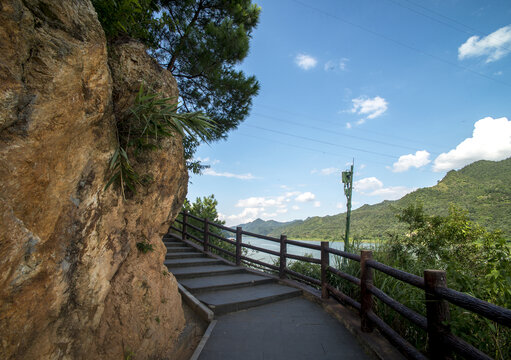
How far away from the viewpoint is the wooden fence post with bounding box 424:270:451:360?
2072 mm

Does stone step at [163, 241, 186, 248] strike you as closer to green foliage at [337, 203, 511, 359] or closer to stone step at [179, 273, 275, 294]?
stone step at [179, 273, 275, 294]

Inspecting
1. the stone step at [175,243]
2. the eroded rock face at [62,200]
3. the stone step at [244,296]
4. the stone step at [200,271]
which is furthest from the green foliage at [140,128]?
the stone step at [175,243]

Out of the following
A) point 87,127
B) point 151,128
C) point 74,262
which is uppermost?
point 151,128

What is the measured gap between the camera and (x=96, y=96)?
214cm

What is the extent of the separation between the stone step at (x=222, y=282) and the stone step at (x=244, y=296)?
0.09 meters

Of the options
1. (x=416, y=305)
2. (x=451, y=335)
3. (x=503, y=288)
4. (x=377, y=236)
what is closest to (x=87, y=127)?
(x=451, y=335)

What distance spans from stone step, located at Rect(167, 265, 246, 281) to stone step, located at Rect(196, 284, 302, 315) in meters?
0.82

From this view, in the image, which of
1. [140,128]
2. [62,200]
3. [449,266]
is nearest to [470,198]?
[449,266]

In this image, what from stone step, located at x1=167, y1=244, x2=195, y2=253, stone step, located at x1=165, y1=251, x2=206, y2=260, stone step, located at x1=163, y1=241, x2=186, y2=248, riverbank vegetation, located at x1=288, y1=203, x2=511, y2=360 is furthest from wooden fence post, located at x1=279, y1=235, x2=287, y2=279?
stone step, located at x1=163, y1=241, x2=186, y2=248

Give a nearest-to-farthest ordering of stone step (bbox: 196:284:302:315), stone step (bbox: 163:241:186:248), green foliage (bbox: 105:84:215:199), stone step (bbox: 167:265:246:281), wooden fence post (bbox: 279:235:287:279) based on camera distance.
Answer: green foliage (bbox: 105:84:215:199) → stone step (bbox: 196:284:302:315) → stone step (bbox: 167:265:246:281) → wooden fence post (bbox: 279:235:287:279) → stone step (bbox: 163:241:186:248)

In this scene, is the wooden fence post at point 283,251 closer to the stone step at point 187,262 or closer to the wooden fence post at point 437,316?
the stone step at point 187,262

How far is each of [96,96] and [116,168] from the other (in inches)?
28.6

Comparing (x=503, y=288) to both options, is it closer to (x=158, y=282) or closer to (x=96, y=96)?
(x=158, y=282)

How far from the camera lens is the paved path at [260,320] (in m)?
3.01
